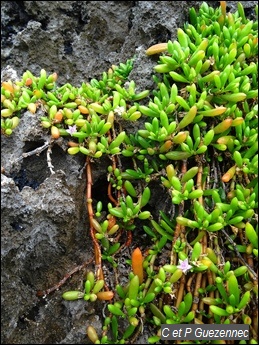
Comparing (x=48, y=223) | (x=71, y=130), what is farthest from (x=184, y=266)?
(x=71, y=130)

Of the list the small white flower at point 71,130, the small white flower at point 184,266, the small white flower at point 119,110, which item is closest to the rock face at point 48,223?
the small white flower at point 71,130

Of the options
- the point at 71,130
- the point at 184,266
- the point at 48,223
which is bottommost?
the point at 184,266

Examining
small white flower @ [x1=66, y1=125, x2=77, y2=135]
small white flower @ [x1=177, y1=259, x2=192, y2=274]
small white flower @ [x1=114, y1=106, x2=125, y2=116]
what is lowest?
small white flower @ [x1=177, y1=259, x2=192, y2=274]

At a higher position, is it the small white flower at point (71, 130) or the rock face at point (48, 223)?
the small white flower at point (71, 130)

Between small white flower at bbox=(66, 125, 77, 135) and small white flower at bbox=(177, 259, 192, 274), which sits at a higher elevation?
small white flower at bbox=(66, 125, 77, 135)

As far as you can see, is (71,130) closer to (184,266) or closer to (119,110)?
(119,110)

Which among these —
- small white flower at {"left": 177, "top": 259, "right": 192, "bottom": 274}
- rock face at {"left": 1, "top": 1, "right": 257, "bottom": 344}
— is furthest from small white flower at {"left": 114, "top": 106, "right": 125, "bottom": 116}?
small white flower at {"left": 177, "top": 259, "right": 192, "bottom": 274}

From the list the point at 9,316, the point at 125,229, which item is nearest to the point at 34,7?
the point at 125,229

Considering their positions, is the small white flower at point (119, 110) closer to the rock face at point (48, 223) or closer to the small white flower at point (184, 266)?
the rock face at point (48, 223)

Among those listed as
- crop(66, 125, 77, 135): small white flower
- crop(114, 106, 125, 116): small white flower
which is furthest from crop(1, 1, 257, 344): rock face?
crop(114, 106, 125, 116): small white flower

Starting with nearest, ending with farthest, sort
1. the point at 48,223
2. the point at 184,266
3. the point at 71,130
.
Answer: the point at 184,266 → the point at 48,223 → the point at 71,130

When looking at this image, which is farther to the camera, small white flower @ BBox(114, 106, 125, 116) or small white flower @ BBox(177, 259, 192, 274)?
small white flower @ BBox(114, 106, 125, 116)

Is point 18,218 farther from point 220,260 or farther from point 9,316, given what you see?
point 220,260

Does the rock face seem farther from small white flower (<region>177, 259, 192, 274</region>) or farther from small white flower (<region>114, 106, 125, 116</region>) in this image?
small white flower (<region>177, 259, 192, 274</region>)
